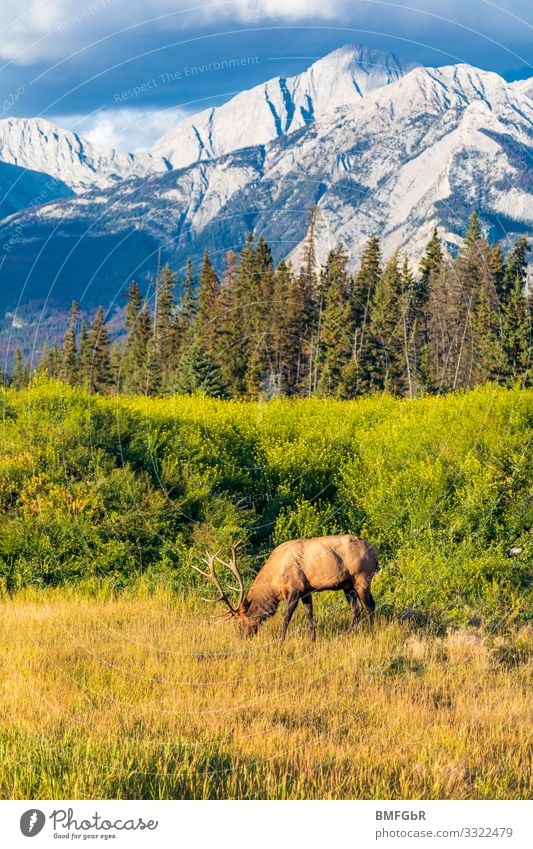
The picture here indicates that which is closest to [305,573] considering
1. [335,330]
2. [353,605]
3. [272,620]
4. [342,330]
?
[353,605]

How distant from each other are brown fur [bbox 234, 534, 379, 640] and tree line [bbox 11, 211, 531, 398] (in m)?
36.7

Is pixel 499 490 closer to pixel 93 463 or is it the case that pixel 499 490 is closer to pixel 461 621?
pixel 461 621

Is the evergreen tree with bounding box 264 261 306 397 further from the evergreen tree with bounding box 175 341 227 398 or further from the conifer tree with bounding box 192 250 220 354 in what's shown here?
the evergreen tree with bounding box 175 341 227 398

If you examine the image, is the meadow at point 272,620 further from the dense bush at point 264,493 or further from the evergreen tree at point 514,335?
the evergreen tree at point 514,335

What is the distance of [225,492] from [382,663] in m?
10.6

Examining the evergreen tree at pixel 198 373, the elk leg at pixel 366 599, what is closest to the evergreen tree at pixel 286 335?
the evergreen tree at pixel 198 373

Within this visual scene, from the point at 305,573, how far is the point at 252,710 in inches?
120

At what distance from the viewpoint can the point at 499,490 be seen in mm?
22578

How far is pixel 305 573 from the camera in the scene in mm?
12180

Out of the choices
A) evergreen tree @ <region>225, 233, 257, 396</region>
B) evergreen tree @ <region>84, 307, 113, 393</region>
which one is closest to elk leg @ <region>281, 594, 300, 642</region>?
evergreen tree @ <region>225, 233, 257, 396</region>

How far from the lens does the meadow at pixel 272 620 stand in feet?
25.5

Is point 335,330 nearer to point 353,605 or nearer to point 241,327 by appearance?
point 241,327

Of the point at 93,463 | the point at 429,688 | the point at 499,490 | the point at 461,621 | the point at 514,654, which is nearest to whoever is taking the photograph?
the point at 429,688
